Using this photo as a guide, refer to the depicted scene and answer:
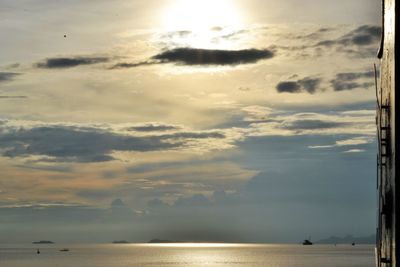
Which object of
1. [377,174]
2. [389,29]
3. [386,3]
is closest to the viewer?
[389,29]

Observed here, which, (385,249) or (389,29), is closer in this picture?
(389,29)

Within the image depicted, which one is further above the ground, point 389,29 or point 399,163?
point 389,29

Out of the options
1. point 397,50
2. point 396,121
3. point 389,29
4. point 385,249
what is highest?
point 389,29

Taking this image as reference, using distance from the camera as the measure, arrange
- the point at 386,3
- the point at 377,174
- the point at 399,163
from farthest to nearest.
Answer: the point at 377,174 → the point at 386,3 → the point at 399,163

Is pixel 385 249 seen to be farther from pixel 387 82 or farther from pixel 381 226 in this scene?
pixel 387 82

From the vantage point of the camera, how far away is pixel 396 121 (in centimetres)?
1085

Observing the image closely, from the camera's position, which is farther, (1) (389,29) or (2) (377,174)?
(2) (377,174)

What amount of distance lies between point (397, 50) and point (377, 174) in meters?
3.96

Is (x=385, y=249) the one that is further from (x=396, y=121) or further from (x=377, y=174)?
(x=396, y=121)

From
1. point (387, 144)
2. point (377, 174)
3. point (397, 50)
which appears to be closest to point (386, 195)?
point (387, 144)

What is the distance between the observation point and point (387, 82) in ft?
43.5

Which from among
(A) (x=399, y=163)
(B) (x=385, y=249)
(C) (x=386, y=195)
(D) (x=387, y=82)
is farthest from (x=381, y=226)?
(A) (x=399, y=163)

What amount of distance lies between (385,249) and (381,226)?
14.6 inches

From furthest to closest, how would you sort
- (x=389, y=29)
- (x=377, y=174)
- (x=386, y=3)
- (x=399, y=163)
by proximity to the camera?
(x=377, y=174), (x=386, y=3), (x=389, y=29), (x=399, y=163)
